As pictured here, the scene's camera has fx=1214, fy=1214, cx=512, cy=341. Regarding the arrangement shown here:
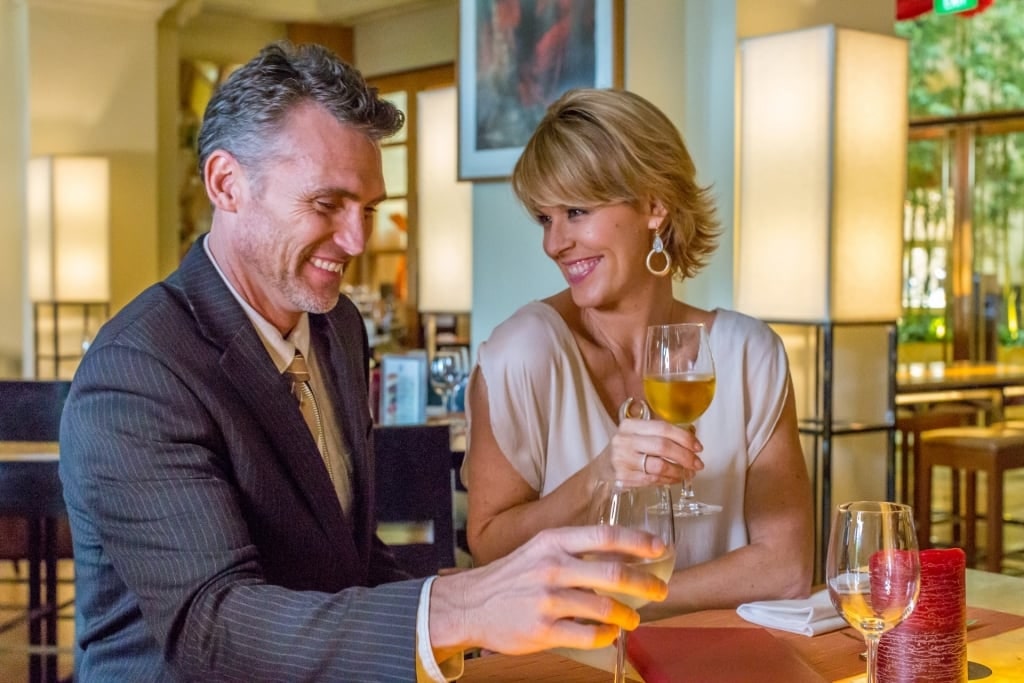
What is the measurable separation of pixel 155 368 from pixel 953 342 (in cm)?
835

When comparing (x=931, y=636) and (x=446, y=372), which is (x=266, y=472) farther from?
(x=446, y=372)

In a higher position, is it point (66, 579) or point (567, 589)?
point (567, 589)

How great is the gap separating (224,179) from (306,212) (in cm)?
12

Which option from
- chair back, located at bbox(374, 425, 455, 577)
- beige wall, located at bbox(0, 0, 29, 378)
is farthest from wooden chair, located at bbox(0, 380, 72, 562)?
beige wall, located at bbox(0, 0, 29, 378)

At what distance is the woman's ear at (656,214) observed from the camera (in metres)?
2.21

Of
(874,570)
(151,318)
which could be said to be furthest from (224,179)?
(874,570)

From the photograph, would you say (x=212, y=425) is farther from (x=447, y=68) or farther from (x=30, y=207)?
(x=447, y=68)

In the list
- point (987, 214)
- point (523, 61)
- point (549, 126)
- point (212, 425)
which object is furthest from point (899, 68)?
point (987, 214)

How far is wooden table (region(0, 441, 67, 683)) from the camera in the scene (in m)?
2.10

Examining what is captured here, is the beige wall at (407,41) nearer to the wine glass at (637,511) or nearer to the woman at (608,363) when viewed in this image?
the woman at (608,363)

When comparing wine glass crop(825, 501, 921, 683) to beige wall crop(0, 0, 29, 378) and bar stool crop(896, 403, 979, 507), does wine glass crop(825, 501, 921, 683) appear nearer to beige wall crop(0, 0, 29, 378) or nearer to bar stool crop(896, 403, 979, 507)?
bar stool crop(896, 403, 979, 507)

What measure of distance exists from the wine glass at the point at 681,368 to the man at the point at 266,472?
0.45m

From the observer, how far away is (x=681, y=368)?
5.98ft

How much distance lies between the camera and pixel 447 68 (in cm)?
905
